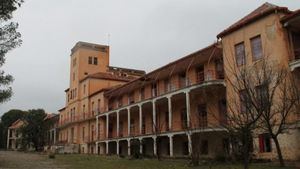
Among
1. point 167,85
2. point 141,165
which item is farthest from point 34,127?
point 141,165

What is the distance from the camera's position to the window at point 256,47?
2325 cm

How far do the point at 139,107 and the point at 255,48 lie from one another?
17.0 m

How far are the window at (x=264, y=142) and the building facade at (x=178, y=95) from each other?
0.06m

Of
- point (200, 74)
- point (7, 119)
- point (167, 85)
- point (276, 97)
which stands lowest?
point (276, 97)

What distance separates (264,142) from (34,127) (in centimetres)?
4815

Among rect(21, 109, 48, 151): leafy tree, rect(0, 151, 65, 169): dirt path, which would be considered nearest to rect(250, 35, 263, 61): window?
rect(0, 151, 65, 169): dirt path

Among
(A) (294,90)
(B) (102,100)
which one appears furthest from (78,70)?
(A) (294,90)

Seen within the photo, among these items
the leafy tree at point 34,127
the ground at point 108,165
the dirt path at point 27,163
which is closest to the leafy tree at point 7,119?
the leafy tree at point 34,127

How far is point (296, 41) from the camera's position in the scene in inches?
910

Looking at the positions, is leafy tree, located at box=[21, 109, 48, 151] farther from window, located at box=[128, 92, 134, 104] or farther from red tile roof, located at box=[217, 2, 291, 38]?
red tile roof, located at box=[217, 2, 291, 38]

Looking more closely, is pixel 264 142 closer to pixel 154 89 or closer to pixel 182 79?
pixel 182 79

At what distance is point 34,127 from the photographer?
61500 mm

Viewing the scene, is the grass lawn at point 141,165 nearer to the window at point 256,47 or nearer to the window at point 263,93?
the window at point 263,93

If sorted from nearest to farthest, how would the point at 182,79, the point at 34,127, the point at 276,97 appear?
1. the point at 276,97
2. the point at 182,79
3. the point at 34,127
